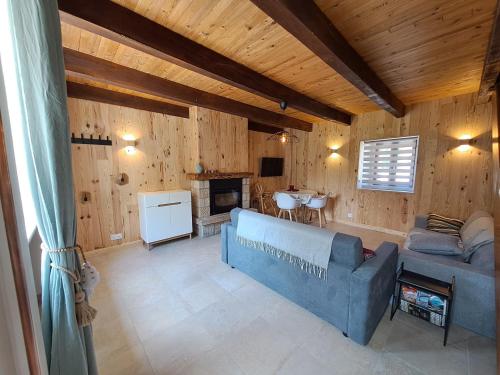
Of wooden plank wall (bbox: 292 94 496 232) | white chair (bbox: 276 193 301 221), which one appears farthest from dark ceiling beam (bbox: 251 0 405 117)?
white chair (bbox: 276 193 301 221)

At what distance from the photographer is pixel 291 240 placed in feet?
6.39

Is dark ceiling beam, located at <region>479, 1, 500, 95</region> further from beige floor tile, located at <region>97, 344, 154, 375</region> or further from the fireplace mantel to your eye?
the fireplace mantel

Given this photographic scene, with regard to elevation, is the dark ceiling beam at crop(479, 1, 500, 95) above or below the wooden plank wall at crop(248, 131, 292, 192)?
above

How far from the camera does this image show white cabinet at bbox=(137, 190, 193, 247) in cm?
335

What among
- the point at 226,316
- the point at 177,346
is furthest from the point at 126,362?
the point at 226,316

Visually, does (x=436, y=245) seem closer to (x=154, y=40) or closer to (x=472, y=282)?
(x=472, y=282)

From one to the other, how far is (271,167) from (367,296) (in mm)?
4479

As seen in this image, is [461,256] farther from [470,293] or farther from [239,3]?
[239,3]

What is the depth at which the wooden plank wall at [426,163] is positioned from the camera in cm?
331

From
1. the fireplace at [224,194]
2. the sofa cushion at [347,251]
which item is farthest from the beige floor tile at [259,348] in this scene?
the fireplace at [224,194]

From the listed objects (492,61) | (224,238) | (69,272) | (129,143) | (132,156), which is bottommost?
(224,238)

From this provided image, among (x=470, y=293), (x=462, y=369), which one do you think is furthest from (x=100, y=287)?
(x=470, y=293)

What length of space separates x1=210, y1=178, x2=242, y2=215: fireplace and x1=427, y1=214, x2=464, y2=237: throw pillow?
3377 millimetres

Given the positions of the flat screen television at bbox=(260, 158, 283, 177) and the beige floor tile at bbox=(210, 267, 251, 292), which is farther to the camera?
the flat screen television at bbox=(260, 158, 283, 177)
